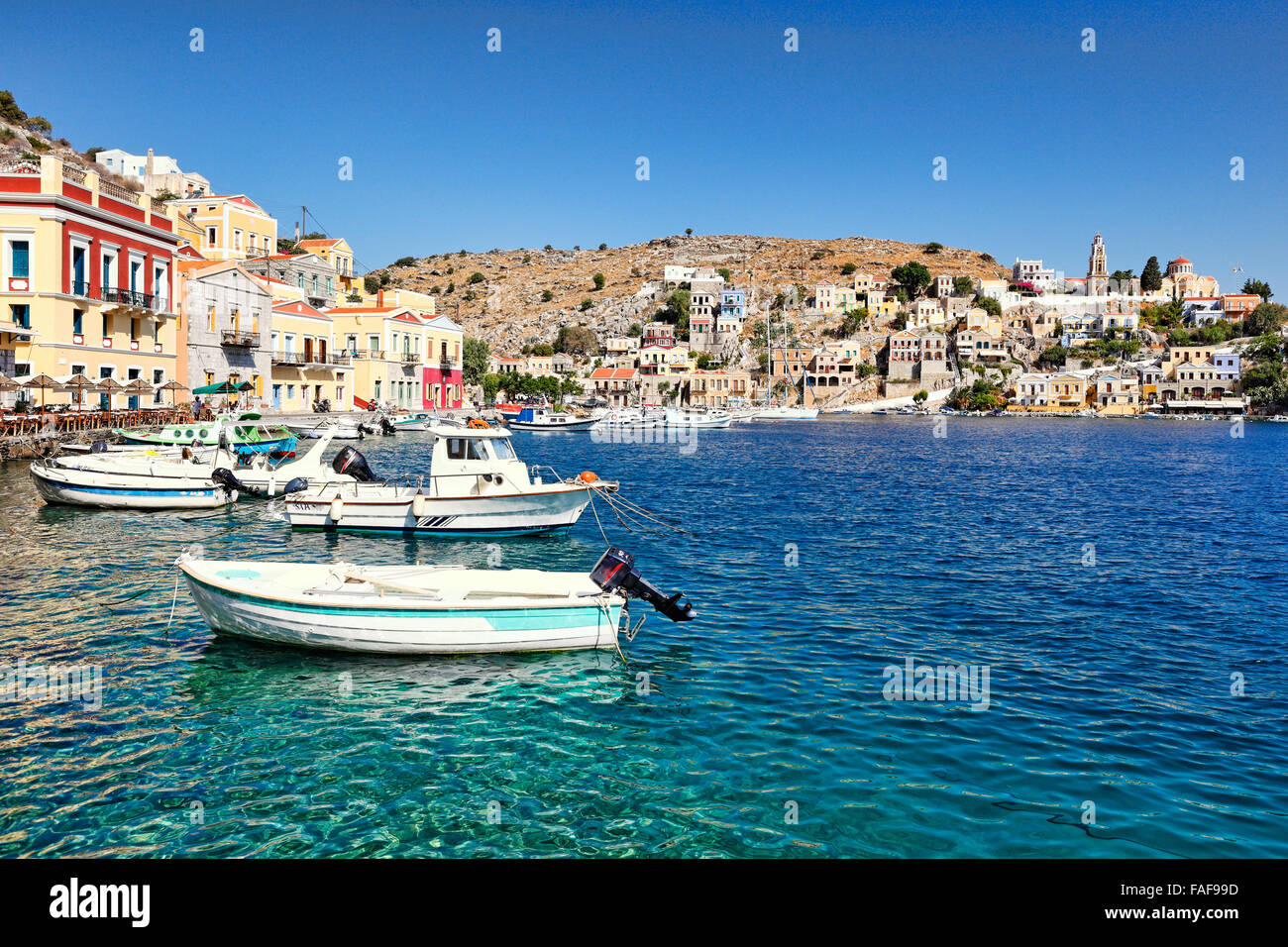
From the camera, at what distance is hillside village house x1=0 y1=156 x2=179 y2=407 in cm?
3838

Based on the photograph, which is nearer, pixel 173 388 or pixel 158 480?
pixel 158 480

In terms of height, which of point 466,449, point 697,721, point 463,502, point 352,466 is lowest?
point 697,721

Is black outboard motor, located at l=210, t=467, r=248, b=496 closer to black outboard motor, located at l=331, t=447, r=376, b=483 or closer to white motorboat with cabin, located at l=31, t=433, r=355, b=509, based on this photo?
white motorboat with cabin, located at l=31, t=433, r=355, b=509

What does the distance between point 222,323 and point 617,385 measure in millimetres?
99166

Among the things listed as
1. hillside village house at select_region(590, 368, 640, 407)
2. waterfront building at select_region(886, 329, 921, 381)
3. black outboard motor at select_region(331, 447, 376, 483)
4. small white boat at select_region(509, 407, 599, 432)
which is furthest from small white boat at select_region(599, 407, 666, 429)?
waterfront building at select_region(886, 329, 921, 381)

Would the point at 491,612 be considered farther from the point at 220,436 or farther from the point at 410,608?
the point at 220,436

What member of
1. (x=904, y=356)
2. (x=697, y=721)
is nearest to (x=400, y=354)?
(x=697, y=721)

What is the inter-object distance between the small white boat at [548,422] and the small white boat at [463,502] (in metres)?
67.3

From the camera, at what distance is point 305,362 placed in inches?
2527

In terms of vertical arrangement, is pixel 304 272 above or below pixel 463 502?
above

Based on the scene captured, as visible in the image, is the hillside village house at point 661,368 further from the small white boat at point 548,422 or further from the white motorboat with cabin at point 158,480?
the white motorboat with cabin at point 158,480

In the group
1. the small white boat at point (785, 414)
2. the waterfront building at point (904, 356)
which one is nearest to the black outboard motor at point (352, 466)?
the small white boat at point (785, 414)

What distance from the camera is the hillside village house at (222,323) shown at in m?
52.4

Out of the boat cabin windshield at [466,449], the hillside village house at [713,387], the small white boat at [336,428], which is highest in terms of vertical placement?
the hillside village house at [713,387]
